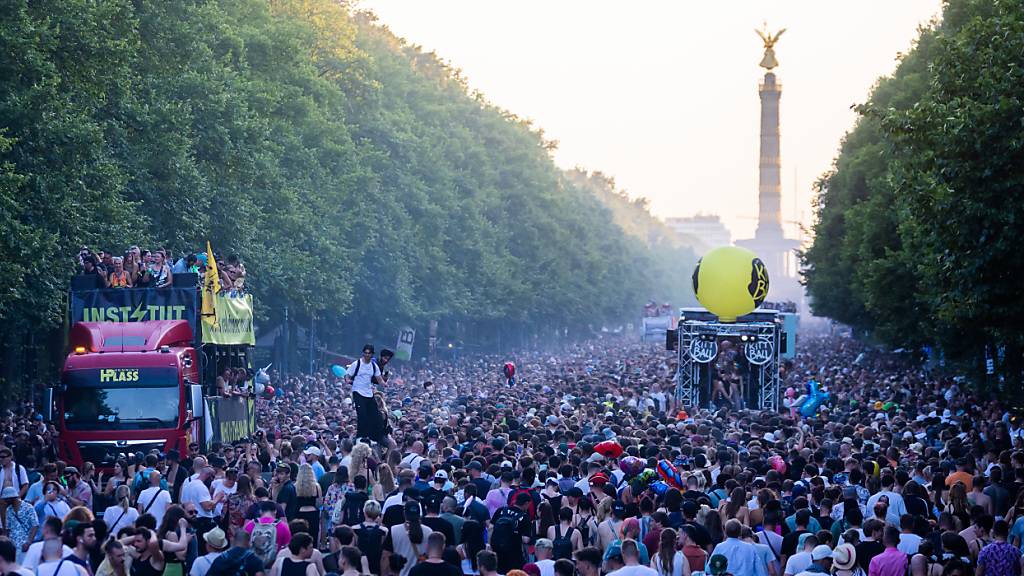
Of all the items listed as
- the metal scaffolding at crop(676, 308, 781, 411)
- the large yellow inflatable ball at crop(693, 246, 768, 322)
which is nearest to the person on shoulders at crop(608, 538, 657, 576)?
the metal scaffolding at crop(676, 308, 781, 411)

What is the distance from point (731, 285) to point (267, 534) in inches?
942

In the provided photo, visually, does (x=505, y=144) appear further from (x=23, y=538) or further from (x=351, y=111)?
(x=23, y=538)

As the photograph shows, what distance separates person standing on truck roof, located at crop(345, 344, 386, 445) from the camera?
72.3 ft

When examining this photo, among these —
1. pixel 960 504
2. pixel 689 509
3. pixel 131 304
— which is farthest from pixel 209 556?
pixel 131 304

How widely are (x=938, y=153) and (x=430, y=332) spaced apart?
48518 millimetres

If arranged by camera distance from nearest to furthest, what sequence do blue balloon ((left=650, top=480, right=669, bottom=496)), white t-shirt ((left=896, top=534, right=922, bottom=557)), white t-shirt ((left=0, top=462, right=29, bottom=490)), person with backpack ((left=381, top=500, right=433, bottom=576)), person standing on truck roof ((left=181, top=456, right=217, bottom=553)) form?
person with backpack ((left=381, top=500, right=433, bottom=576))
white t-shirt ((left=896, top=534, right=922, bottom=557))
person standing on truck roof ((left=181, top=456, right=217, bottom=553))
blue balloon ((left=650, top=480, right=669, bottom=496))
white t-shirt ((left=0, top=462, right=29, bottom=490))

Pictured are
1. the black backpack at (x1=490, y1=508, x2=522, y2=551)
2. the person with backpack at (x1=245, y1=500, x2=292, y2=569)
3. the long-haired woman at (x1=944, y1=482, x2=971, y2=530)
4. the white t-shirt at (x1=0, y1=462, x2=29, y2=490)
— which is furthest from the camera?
the white t-shirt at (x1=0, y1=462, x2=29, y2=490)

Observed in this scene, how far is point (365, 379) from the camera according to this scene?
72.2 feet

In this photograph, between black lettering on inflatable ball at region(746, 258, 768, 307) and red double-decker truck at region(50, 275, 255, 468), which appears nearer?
red double-decker truck at region(50, 275, 255, 468)

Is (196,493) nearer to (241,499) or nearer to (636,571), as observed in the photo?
(241,499)

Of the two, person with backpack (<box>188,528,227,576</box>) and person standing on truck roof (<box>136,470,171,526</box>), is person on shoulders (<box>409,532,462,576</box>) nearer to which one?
person with backpack (<box>188,528,227,576</box>)

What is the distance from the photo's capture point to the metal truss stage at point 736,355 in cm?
3581

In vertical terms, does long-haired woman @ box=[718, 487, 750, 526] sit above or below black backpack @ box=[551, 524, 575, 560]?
above

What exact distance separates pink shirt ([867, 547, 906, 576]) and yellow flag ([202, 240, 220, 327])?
15476 millimetres
